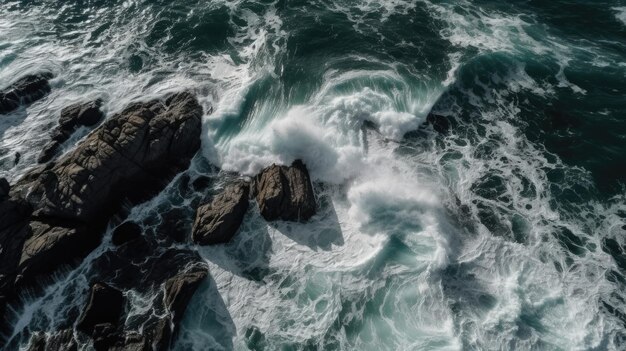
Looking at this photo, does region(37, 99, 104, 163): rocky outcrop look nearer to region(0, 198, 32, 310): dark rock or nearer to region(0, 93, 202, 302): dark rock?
region(0, 93, 202, 302): dark rock

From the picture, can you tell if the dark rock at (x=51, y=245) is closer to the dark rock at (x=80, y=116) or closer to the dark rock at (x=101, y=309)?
the dark rock at (x=101, y=309)

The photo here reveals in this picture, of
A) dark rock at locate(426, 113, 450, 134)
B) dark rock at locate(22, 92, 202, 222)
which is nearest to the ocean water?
dark rock at locate(426, 113, 450, 134)

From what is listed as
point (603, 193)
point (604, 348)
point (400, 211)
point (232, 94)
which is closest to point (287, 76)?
point (232, 94)

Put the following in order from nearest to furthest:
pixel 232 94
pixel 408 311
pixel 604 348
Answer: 1. pixel 604 348
2. pixel 408 311
3. pixel 232 94

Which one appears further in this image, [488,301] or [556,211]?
[556,211]

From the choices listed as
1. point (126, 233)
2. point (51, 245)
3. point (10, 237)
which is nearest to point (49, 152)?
point (10, 237)

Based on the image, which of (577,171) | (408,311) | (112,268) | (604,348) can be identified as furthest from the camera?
(577,171)

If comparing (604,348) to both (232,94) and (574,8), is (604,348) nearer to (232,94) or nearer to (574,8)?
(232,94)
